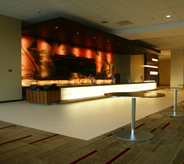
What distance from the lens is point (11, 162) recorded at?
2582mm

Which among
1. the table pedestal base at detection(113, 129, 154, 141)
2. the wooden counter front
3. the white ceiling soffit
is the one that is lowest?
the table pedestal base at detection(113, 129, 154, 141)

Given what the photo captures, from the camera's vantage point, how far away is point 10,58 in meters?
9.05

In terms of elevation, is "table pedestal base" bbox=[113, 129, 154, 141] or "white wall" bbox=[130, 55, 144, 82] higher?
"white wall" bbox=[130, 55, 144, 82]

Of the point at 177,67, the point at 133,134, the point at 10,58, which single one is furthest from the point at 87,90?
the point at 177,67

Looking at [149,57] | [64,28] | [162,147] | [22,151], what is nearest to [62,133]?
[22,151]

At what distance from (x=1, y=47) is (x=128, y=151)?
307 inches

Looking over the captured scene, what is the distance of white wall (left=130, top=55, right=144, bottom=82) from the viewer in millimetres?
18625

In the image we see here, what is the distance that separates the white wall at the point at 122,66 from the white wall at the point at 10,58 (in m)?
10.5

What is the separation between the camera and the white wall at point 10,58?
877 centimetres

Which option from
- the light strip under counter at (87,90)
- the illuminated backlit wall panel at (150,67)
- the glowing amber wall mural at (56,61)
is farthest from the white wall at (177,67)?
the light strip under counter at (87,90)

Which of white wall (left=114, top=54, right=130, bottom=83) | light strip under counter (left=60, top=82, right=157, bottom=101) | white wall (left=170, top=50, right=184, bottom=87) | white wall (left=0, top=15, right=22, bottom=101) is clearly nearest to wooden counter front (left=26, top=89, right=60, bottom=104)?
light strip under counter (left=60, top=82, right=157, bottom=101)

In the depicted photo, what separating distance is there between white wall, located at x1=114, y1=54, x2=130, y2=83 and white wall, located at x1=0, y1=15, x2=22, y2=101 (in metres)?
Result: 10.5

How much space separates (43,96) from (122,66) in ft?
39.5

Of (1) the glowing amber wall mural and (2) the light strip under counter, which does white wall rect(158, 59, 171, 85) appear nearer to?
(1) the glowing amber wall mural
